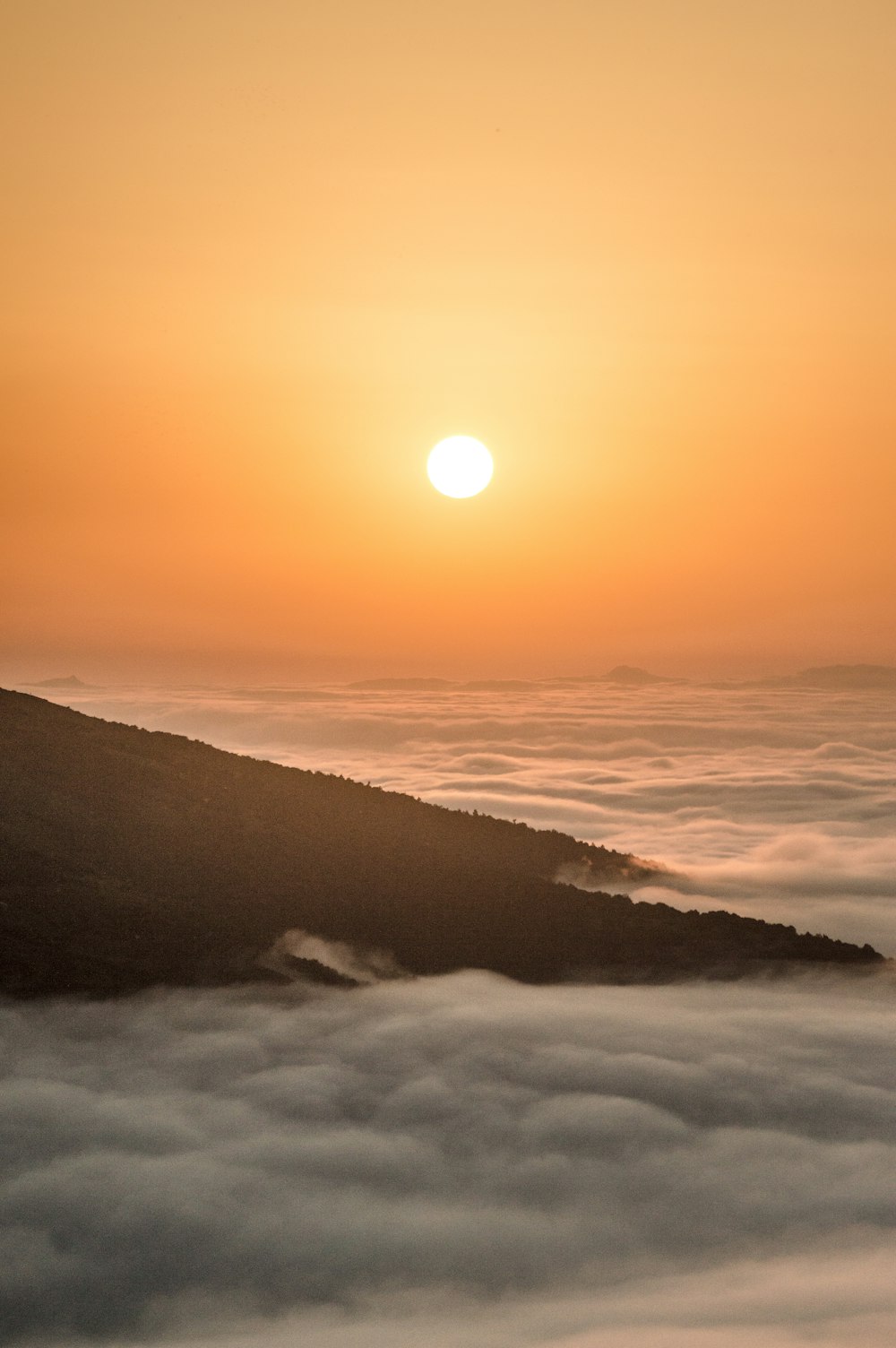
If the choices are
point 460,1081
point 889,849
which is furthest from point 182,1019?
point 889,849

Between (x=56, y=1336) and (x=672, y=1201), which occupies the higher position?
(x=672, y=1201)

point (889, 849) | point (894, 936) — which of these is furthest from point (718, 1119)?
point (889, 849)

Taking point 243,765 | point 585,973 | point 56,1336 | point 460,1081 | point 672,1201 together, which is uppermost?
point 243,765

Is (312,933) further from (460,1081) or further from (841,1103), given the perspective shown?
(841,1103)

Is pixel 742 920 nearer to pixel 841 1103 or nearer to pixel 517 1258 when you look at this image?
pixel 841 1103

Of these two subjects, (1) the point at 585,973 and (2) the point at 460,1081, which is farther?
(1) the point at 585,973

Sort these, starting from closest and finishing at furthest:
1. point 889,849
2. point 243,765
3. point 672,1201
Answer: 1. point 672,1201
2. point 243,765
3. point 889,849

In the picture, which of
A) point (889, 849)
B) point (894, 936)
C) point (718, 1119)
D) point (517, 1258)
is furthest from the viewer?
point (889, 849)
